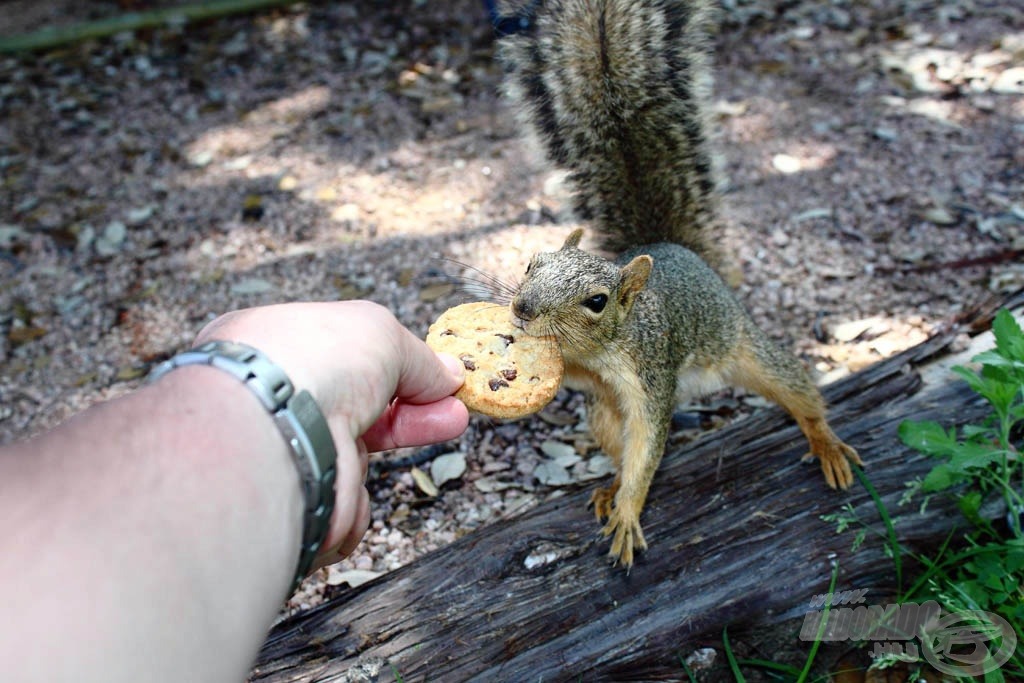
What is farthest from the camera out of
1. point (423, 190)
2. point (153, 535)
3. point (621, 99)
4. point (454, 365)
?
point (423, 190)

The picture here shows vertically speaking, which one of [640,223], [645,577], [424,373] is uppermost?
[424,373]

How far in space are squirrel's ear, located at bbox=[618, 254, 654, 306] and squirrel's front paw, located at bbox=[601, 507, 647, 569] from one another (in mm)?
409

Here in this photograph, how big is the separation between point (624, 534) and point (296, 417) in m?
0.90

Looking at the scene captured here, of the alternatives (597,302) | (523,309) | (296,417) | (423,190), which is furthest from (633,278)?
(423,190)

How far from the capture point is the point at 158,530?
27.2 inches

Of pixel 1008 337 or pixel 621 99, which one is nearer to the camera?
pixel 1008 337

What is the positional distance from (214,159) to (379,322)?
97.7 inches

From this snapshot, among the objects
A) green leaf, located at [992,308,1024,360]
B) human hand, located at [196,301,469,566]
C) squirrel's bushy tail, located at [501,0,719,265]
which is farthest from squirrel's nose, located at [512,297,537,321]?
green leaf, located at [992,308,1024,360]

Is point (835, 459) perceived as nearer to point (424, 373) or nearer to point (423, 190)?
point (424, 373)

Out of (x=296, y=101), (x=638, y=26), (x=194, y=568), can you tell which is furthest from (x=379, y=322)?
(x=296, y=101)

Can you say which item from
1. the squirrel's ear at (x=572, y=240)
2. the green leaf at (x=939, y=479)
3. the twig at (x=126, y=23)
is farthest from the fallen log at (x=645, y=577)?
the twig at (x=126, y=23)

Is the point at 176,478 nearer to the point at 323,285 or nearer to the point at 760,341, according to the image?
the point at 760,341

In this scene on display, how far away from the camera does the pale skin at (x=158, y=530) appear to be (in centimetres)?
62

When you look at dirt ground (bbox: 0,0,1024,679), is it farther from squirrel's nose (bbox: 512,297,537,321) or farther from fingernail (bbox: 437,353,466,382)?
fingernail (bbox: 437,353,466,382)
